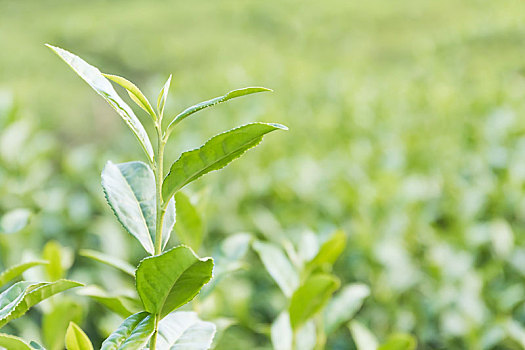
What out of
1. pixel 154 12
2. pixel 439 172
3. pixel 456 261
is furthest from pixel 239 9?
pixel 456 261

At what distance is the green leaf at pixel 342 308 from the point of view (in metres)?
1.40

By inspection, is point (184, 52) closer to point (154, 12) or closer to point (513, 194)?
point (154, 12)

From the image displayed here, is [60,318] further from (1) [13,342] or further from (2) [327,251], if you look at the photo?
(2) [327,251]

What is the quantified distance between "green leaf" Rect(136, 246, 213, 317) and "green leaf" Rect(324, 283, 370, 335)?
64cm

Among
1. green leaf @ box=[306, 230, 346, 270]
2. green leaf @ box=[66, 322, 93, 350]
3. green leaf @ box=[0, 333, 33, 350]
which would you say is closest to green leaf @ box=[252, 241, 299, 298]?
green leaf @ box=[306, 230, 346, 270]

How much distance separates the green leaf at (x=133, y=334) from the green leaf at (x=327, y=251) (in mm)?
601

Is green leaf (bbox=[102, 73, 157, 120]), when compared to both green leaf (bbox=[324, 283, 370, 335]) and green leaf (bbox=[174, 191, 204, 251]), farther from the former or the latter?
green leaf (bbox=[324, 283, 370, 335])

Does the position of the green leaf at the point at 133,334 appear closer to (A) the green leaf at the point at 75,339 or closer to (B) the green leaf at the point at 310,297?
(A) the green leaf at the point at 75,339

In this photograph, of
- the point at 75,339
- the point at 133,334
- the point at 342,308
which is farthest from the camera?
the point at 342,308

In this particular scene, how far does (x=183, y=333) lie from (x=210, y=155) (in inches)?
10.9

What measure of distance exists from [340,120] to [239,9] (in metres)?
7.45

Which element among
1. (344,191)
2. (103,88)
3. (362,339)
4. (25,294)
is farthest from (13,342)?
(344,191)

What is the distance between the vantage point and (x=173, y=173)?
0.82 m

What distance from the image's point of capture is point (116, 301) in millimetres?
1078
